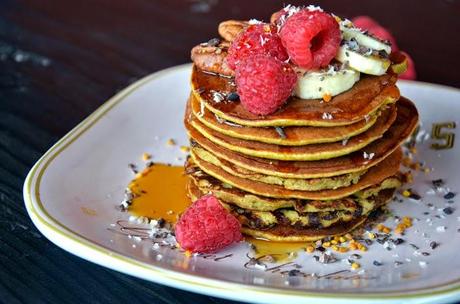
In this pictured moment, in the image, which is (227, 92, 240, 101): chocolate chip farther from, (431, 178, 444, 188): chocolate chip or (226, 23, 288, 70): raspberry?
(431, 178, 444, 188): chocolate chip

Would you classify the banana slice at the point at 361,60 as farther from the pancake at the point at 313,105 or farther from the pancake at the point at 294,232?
the pancake at the point at 294,232

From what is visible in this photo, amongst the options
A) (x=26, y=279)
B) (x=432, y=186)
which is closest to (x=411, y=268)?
(x=432, y=186)

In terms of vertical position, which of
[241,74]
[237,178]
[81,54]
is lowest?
[81,54]

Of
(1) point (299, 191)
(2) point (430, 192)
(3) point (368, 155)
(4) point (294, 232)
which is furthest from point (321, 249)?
(2) point (430, 192)

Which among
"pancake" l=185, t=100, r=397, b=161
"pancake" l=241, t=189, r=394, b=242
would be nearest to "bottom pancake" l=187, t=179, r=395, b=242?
"pancake" l=241, t=189, r=394, b=242

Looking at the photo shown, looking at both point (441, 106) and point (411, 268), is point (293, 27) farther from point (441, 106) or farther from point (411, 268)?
point (441, 106)

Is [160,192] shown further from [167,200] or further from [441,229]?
[441,229]
